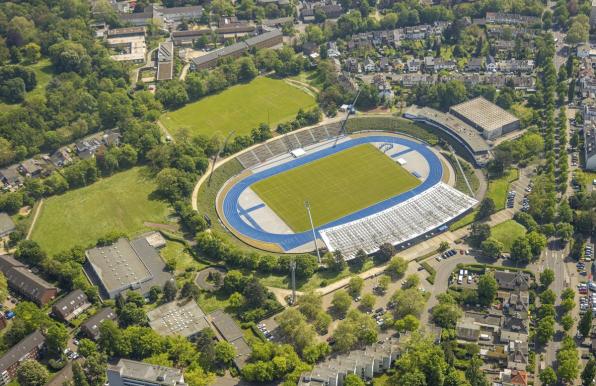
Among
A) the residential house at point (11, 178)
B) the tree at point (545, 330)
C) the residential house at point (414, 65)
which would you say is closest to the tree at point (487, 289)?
the tree at point (545, 330)

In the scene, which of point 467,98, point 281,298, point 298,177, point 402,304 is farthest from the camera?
point 467,98

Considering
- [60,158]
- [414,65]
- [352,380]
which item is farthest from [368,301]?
[414,65]

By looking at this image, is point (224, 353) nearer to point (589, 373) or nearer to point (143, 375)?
point (143, 375)

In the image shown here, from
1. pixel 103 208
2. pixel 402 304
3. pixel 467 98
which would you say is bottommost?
pixel 103 208

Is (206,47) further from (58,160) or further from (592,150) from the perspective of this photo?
(592,150)

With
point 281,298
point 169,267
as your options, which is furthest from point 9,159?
point 281,298
